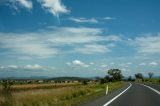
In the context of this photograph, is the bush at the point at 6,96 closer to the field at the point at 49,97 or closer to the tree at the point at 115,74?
→ the field at the point at 49,97

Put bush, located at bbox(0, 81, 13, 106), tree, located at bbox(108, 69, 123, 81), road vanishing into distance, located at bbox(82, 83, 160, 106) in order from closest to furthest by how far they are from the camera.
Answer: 1. bush, located at bbox(0, 81, 13, 106)
2. road vanishing into distance, located at bbox(82, 83, 160, 106)
3. tree, located at bbox(108, 69, 123, 81)

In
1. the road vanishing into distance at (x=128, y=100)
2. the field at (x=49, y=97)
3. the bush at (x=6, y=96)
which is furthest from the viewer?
the field at (x=49, y=97)

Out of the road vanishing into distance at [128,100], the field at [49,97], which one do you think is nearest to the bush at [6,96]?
the field at [49,97]

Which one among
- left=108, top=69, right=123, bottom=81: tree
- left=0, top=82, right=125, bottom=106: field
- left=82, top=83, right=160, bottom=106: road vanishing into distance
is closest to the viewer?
left=82, top=83, right=160, bottom=106: road vanishing into distance

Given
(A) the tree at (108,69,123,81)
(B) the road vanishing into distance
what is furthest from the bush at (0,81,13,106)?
(A) the tree at (108,69,123,81)

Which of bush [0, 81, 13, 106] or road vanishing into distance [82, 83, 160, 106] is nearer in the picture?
bush [0, 81, 13, 106]

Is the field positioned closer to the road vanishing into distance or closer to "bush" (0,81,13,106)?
"bush" (0,81,13,106)

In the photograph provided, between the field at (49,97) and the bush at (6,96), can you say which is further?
the field at (49,97)

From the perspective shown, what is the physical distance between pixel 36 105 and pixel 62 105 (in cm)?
195

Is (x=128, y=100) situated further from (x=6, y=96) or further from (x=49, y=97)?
(x=6, y=96)

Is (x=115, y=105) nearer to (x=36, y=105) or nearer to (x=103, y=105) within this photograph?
(x=103, y=105)

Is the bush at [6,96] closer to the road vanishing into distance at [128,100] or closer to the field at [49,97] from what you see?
the field at [49,97]

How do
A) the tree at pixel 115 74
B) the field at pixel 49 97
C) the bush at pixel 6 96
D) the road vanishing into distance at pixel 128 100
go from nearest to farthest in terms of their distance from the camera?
the bush at pixel 6 96 → the road vanishing into distance at pixel 128 100 → the field at pixel 49 97 → the tree at pixel 115 74

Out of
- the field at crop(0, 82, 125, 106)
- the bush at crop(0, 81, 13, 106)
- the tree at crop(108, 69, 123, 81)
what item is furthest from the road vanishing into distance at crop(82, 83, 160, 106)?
the tree at crop(108, 69, 123, 81)
